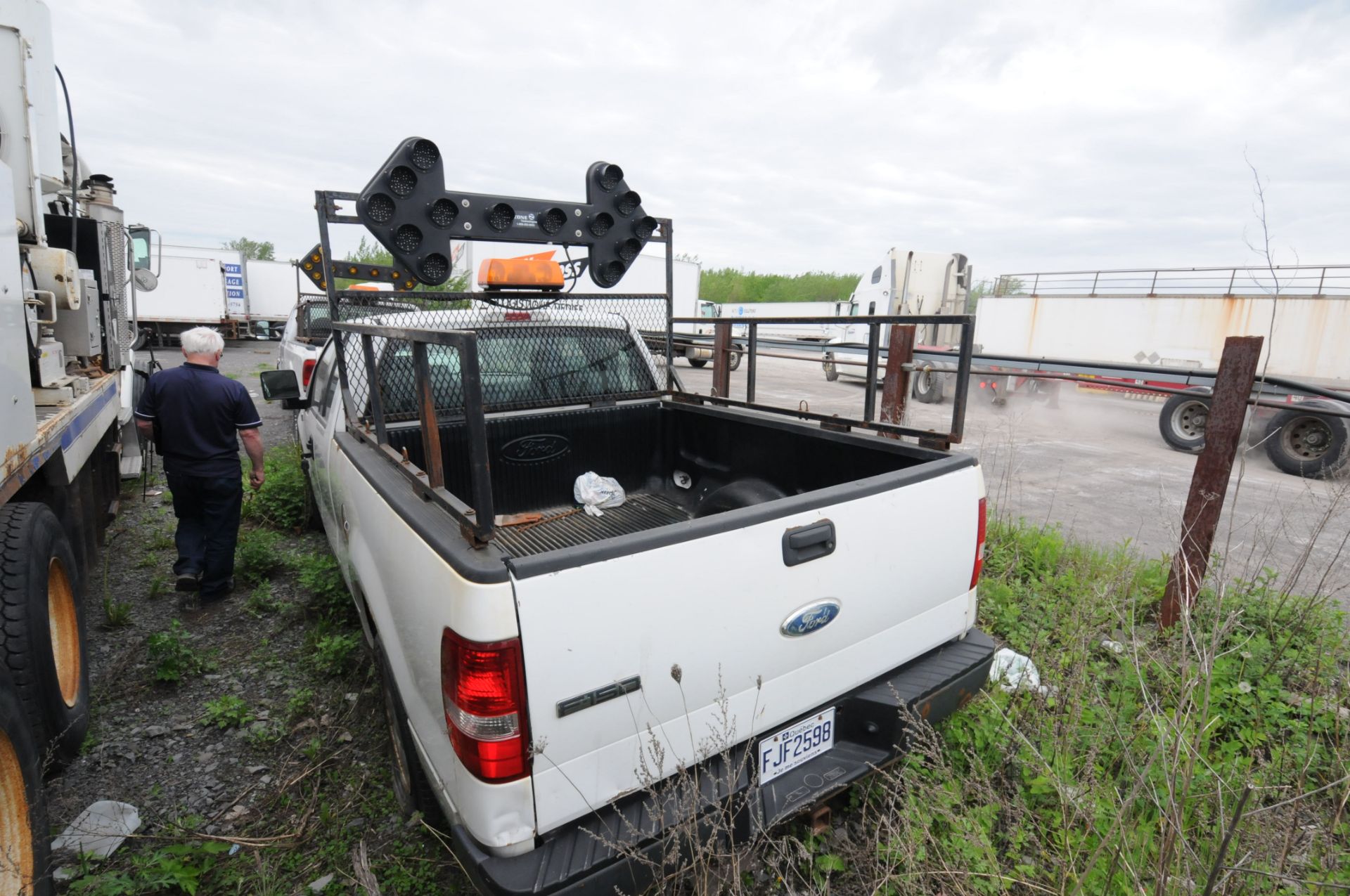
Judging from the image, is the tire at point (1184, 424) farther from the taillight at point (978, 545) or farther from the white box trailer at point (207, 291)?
the white box trailer at point (207, 291)

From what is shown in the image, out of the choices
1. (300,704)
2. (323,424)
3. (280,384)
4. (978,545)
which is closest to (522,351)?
(323,424)

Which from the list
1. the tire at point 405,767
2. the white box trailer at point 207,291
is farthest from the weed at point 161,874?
the white box trailer at point 207,291

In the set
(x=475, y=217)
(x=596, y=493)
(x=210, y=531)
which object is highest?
(x=475, y=217)

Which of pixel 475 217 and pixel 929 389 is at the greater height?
pixel 475 217

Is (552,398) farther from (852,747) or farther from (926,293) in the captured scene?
(926,293)

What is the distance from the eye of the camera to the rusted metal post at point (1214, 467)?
334 centimetres

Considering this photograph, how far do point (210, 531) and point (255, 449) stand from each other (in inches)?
23.2

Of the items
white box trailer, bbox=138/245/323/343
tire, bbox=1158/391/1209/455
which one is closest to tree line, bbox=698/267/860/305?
white box trailer, bbox=138/245/323/343

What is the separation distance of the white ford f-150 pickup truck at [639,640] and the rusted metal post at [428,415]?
1 cm

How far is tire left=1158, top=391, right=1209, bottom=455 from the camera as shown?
32.0 ft

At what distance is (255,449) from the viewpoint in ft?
13.8

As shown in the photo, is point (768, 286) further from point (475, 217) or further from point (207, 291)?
point (475, 217)

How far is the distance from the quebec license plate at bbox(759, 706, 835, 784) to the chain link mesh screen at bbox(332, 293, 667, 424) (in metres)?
2.25

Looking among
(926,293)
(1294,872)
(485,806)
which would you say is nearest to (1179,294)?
(926,293)
